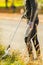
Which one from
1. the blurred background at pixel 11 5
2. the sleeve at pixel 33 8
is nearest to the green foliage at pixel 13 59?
the sleeve at pixel 33 8

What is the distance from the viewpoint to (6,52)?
789 centimetres

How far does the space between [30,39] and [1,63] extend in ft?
5.59

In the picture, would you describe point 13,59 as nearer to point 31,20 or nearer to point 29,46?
point 29,46

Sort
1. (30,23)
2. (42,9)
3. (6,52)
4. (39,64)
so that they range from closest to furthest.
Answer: (39,64) < (6,52) < (30,23) < (42,9)

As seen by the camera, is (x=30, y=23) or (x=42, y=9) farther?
(x=42, y=9)

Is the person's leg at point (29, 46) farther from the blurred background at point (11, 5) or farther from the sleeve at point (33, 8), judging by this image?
the blurred background at point (11, 5)

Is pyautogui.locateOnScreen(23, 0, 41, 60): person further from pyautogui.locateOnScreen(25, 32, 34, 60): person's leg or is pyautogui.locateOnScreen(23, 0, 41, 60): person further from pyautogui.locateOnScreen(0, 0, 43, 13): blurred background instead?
pyautogui.locateOnScreen(0, 0, 43, 13): blurred background

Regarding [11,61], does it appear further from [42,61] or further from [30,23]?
[30,23]

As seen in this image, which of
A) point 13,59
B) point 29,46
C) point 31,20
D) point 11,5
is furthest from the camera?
point 11,5

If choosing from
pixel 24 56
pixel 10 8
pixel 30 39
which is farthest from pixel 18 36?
pixel 10 8

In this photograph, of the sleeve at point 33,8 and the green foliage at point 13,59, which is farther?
the sleeve at point 33,8

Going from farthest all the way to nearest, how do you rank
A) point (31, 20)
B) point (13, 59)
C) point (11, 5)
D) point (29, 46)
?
point (11, 5), point (31, 20), point (29, 46), point (13, 59)

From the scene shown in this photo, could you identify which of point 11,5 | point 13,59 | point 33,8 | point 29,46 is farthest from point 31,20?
point 11,5

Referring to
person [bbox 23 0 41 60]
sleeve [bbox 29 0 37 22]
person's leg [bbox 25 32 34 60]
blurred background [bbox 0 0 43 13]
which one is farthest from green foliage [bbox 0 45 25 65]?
blurred background [bbox 0 0 43 13]
